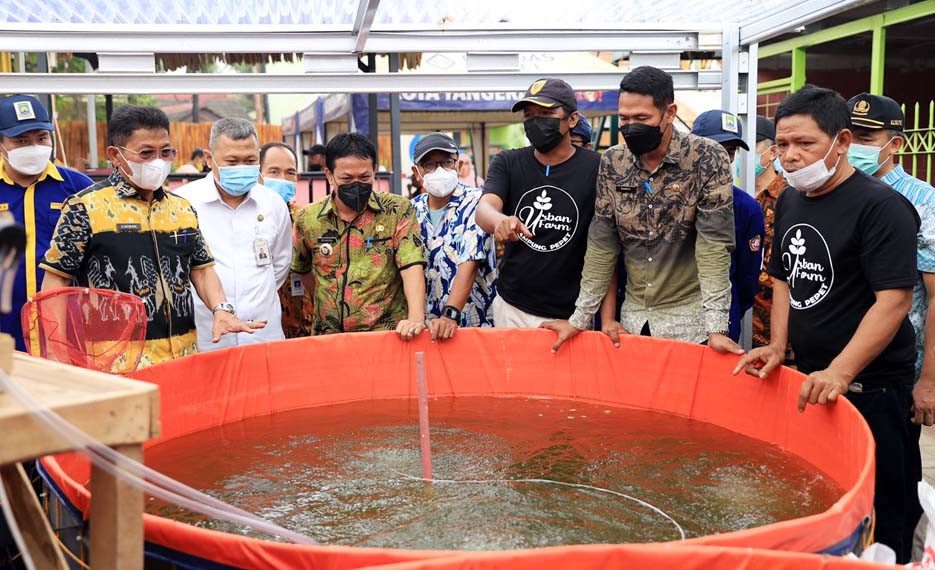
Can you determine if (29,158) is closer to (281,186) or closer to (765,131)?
(281,186)

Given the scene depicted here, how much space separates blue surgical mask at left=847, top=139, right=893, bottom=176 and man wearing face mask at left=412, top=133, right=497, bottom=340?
5.59 feet

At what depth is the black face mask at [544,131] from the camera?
3.81 meters

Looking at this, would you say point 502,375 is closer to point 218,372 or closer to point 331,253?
point 331,253

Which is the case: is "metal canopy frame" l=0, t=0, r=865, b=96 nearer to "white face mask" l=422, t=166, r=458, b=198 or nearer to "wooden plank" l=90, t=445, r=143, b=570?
"white face mask" l=422, t=166, r=458, b=198

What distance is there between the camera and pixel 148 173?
3.39 meters

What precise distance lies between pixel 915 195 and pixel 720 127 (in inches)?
47.9

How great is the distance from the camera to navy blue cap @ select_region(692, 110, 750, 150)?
13.9 ft

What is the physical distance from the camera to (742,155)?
4.78 m

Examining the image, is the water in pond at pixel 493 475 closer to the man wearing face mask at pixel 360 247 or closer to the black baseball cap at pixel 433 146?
the man wearing face mask at pixel 360 247

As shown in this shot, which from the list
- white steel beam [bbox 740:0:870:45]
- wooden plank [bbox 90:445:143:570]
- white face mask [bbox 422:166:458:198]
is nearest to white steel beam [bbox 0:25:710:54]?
white steel beam [bbox 740:0:870:45]

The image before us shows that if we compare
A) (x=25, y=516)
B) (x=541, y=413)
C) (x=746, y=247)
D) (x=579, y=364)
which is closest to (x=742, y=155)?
(x=746, y=247)

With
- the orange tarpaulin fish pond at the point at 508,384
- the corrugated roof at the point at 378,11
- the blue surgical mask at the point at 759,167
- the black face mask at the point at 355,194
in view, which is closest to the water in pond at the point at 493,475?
the orange tarpaulin fish pond at the point at 508,384

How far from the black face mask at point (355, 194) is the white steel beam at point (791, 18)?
214 centimetres

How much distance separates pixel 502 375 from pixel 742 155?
74.5 inches
